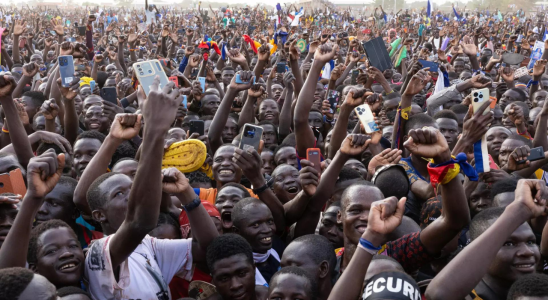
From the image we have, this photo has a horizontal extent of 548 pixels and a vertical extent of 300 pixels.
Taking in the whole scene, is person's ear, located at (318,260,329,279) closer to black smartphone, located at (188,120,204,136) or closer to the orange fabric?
the orange fabric

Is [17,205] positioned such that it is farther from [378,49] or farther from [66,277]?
[378,49]

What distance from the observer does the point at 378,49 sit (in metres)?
6.79

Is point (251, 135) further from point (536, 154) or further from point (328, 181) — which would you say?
point (536, 154)

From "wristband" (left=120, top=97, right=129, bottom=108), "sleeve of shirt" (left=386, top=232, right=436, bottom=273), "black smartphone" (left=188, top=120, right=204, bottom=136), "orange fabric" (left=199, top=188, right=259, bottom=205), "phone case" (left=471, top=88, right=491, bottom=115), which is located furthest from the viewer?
"wristband" (left=120, top=97, right=129, bottom=108)

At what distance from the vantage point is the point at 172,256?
294cm

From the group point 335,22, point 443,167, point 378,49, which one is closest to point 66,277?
point 443,167

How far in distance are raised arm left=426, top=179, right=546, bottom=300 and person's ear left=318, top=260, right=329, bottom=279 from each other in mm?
754

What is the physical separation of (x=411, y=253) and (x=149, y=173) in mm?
1486

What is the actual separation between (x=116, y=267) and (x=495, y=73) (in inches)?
381

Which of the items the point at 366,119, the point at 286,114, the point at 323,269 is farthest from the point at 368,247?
the point at 286,114

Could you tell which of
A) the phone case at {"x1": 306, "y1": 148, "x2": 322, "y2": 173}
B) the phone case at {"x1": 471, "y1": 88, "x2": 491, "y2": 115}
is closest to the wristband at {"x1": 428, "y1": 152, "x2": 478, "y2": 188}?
the phone case at {"x1": 471, "y1": 88, "x2": 491, "y2": 115}

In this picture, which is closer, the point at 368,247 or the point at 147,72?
the point at 368,247

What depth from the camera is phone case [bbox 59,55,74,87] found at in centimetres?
477

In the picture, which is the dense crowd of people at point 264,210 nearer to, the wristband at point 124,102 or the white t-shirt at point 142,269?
the white t-shirt at point 142,269
